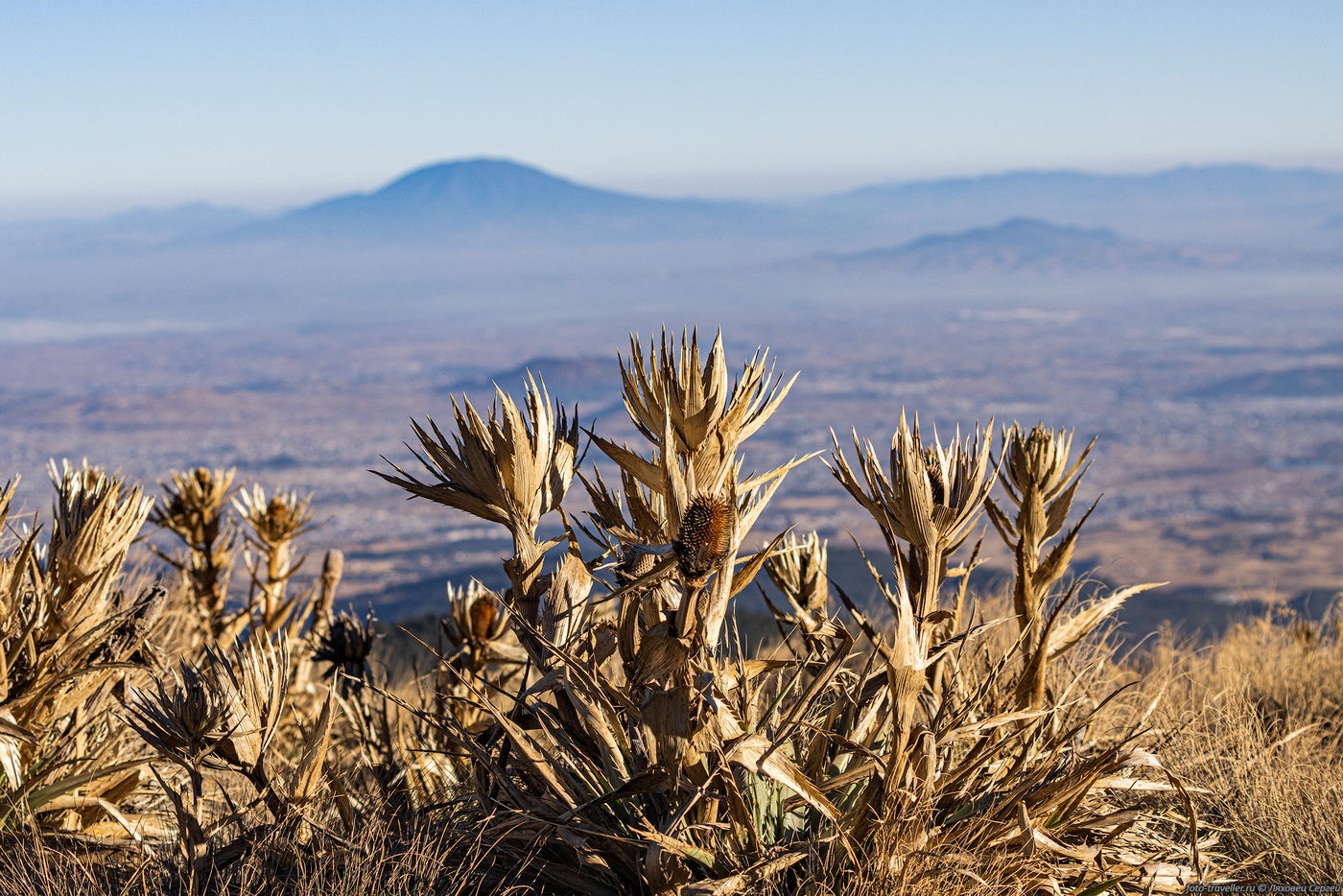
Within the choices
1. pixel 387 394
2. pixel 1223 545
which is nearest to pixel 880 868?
pixel 1223 545

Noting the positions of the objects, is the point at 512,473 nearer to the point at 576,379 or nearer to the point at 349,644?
the point at 349,644

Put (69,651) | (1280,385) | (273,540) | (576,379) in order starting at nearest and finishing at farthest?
(69,651), (273,540), (576,379), (1280,385)

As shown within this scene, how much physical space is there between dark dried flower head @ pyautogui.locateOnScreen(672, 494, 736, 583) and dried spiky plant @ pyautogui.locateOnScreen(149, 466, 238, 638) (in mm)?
3456

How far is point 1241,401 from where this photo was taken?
562ft

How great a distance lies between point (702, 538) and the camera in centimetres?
210

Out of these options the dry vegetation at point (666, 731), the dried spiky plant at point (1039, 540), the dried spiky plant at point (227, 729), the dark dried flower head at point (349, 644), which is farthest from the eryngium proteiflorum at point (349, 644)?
the dried spiky plant at point (1039, 540)

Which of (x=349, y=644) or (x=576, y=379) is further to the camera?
(x=576, y=379)

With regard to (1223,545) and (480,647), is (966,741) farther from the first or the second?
(1223,545)

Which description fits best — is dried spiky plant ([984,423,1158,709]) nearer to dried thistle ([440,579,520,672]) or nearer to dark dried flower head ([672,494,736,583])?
dark dried flower head ([672,494,736,583])

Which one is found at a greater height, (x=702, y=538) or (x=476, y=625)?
(x=702, y=538)

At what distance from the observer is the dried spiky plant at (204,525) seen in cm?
501

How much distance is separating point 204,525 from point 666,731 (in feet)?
11.3

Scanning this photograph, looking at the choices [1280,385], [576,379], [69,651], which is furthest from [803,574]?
[1280,385]

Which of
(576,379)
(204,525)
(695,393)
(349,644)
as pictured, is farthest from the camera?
(576,379)
